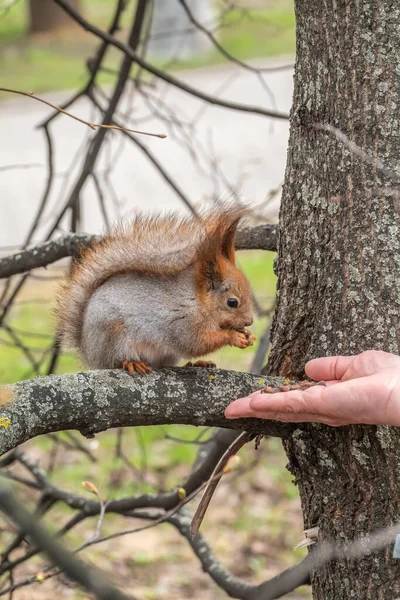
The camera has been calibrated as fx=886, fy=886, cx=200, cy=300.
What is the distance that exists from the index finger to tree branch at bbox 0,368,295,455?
0.06 metres

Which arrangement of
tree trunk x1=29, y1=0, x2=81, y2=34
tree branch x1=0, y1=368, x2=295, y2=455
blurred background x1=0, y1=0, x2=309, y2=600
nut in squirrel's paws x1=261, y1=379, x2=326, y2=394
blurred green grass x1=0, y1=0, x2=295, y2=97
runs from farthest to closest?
tree trunk x1=29, y1=0, x2=81, y2=34
blurred green grass x1=0, y1=0, x2=295, y2=97
blurred background x1=0, y1=0, x2=309, y2=600
nut in squirrel's paws x1=261, y1=379, x2=326, y2=394
tree branch x1=0, y1=368, x2=295, y2=455

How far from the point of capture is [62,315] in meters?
1.74

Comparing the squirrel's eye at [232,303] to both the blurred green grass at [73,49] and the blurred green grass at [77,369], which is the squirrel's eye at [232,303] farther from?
the blurred green grass at [73,49]

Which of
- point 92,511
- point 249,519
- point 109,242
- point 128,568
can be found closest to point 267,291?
point 249,519

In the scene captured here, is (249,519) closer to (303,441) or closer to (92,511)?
(92,511)

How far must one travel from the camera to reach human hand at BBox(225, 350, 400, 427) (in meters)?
1.24

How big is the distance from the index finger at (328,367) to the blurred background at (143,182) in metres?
0.43

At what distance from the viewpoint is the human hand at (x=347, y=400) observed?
4.08 feet

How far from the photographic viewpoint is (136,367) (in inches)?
60.6

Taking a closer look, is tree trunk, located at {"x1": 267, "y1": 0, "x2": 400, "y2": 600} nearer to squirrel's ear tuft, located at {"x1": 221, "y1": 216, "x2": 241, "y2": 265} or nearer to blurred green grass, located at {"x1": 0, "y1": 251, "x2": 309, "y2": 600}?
squirrel's ear tuft, located at {"x1": 221, "y1": 216, "x2": 241, "y2": 265}

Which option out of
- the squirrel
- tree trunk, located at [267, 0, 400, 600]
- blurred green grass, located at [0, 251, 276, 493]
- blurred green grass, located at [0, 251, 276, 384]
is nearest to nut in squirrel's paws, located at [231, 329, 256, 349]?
the squirrel

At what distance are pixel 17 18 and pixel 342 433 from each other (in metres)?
14.5

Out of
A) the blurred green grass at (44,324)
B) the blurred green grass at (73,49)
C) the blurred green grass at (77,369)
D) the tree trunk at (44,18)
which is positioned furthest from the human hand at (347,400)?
the tree trunk at (44,18)

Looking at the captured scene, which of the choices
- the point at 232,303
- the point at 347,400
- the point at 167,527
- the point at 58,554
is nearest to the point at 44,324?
the point at 167,527
